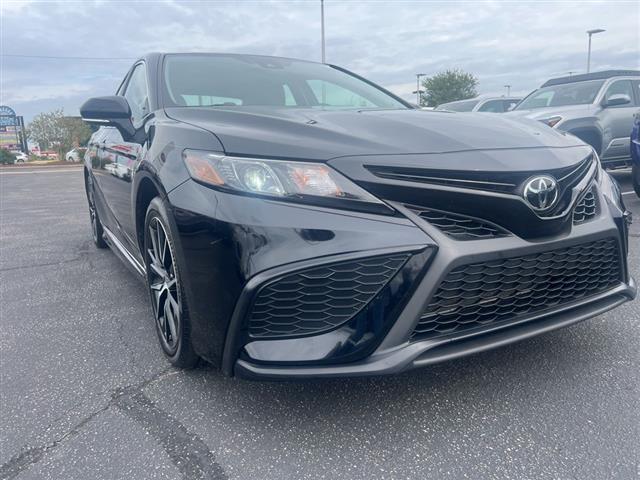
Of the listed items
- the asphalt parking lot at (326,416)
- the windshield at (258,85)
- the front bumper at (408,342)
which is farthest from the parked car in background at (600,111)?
the front bumper at (408,342)

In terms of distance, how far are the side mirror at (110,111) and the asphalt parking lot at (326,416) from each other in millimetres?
1122

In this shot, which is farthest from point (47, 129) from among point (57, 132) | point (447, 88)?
point (447, 88)

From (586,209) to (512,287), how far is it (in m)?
0.51

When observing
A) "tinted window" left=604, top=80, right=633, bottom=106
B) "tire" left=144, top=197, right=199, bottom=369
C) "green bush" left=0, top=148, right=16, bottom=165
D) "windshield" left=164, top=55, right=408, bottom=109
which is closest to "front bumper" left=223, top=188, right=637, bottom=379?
"tire" left=144, top=197, right=199, bottom=369

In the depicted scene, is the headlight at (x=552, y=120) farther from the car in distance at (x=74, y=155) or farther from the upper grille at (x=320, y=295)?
the car in distance at (x=74, y=155)

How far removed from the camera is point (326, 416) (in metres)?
1.93

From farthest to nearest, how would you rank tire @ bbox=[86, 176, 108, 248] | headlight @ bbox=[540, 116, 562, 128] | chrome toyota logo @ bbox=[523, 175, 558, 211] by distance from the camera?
1. headlight @ bbox=[540, 116, 562, 128]
2. tire @ bbox=[86, 176, 108, 248]
3. chrome toyota logo @ bbox=[523, 175, 558, 211]

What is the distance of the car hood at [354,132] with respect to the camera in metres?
1.81

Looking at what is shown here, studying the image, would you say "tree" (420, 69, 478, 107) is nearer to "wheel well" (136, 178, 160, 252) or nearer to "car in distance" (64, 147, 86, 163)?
"car in distance" (64, 147, 86, 163)

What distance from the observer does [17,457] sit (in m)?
1.77

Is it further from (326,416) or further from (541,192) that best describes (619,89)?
(326,416)

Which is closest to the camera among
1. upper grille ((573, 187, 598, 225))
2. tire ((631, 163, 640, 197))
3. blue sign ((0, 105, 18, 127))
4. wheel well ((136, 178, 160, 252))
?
upper grille ((573, 187, 598, 225))

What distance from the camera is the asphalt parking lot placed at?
1667 mm

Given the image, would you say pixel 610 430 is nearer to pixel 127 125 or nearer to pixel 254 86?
pixel 254 86
